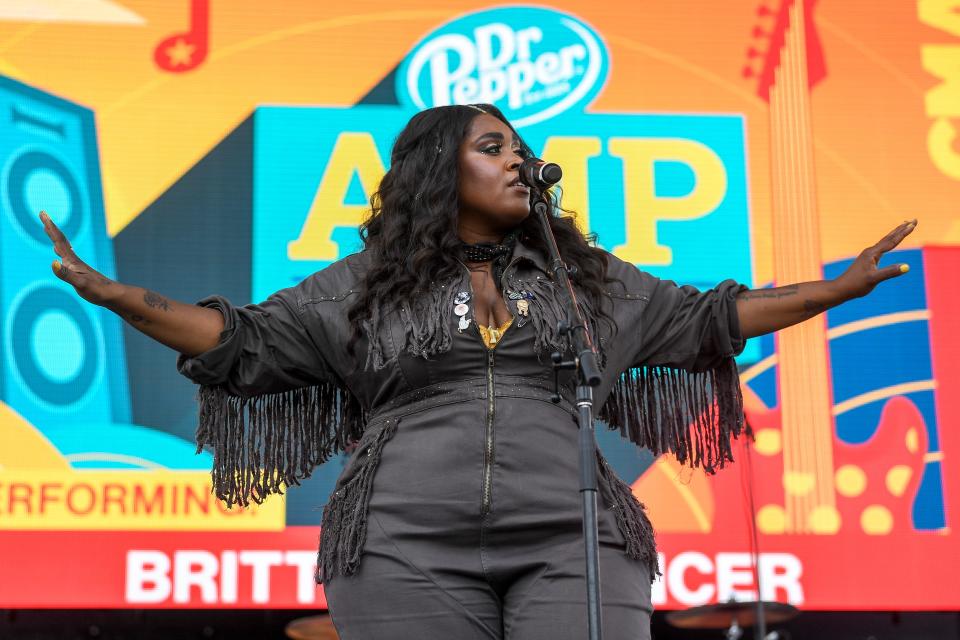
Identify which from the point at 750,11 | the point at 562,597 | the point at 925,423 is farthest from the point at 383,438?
the point at 750,11

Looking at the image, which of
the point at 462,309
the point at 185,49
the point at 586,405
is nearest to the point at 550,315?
the point at 462,309

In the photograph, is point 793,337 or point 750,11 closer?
point 793,337

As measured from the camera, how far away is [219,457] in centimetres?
195

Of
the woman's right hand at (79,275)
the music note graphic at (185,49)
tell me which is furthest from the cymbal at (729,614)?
the woman's right hand at (79,275)

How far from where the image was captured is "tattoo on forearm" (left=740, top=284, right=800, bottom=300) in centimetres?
191

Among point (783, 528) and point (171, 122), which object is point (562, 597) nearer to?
point (783, 528)

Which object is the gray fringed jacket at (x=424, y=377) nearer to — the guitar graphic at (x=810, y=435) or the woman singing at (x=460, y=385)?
the woman singing at (x=460, y=385)

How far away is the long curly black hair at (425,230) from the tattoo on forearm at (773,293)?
216mm

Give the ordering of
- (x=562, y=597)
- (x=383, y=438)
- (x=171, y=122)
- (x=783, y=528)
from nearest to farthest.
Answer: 1. (x=562, y=597)
2. (x=383, y=438)
3. (x=783, y=528)
4. (x=171, y=122)

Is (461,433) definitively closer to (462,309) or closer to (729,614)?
(462,309)

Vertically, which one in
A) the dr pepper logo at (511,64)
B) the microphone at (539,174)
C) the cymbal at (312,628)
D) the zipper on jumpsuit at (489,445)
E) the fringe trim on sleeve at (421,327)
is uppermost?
the dr pepper logo at (511,64)

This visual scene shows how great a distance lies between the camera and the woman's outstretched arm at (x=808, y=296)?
6.03 feet

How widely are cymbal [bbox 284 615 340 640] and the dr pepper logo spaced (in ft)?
5.36

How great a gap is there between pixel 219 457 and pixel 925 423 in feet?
8.67
